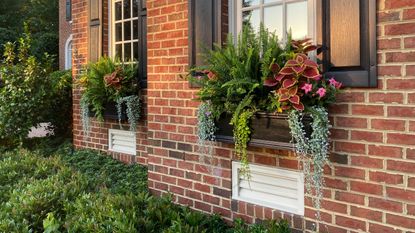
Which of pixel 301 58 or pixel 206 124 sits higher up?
pixel 301 58

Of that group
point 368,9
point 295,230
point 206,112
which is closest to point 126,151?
point 206,112

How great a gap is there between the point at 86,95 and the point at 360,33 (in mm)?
3806

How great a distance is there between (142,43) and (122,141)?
133 cm

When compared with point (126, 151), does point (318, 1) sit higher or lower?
higher

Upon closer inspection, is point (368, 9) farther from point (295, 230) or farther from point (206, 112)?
point (295, 230)

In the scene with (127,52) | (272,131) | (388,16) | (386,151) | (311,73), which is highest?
(127,52)

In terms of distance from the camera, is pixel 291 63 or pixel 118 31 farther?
pixel 118 31

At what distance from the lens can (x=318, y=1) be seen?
2.82 metres

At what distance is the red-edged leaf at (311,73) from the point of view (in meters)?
2.65

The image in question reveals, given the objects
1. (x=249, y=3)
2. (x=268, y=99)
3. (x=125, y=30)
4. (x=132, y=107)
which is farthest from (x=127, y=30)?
(x=268, y=99)

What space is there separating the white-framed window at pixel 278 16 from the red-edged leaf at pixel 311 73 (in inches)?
15.7

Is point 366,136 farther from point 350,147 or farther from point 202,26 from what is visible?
point 202,26

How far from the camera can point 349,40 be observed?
2672 millimetres

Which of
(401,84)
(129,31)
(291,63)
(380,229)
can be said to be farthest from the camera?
(129,31)
